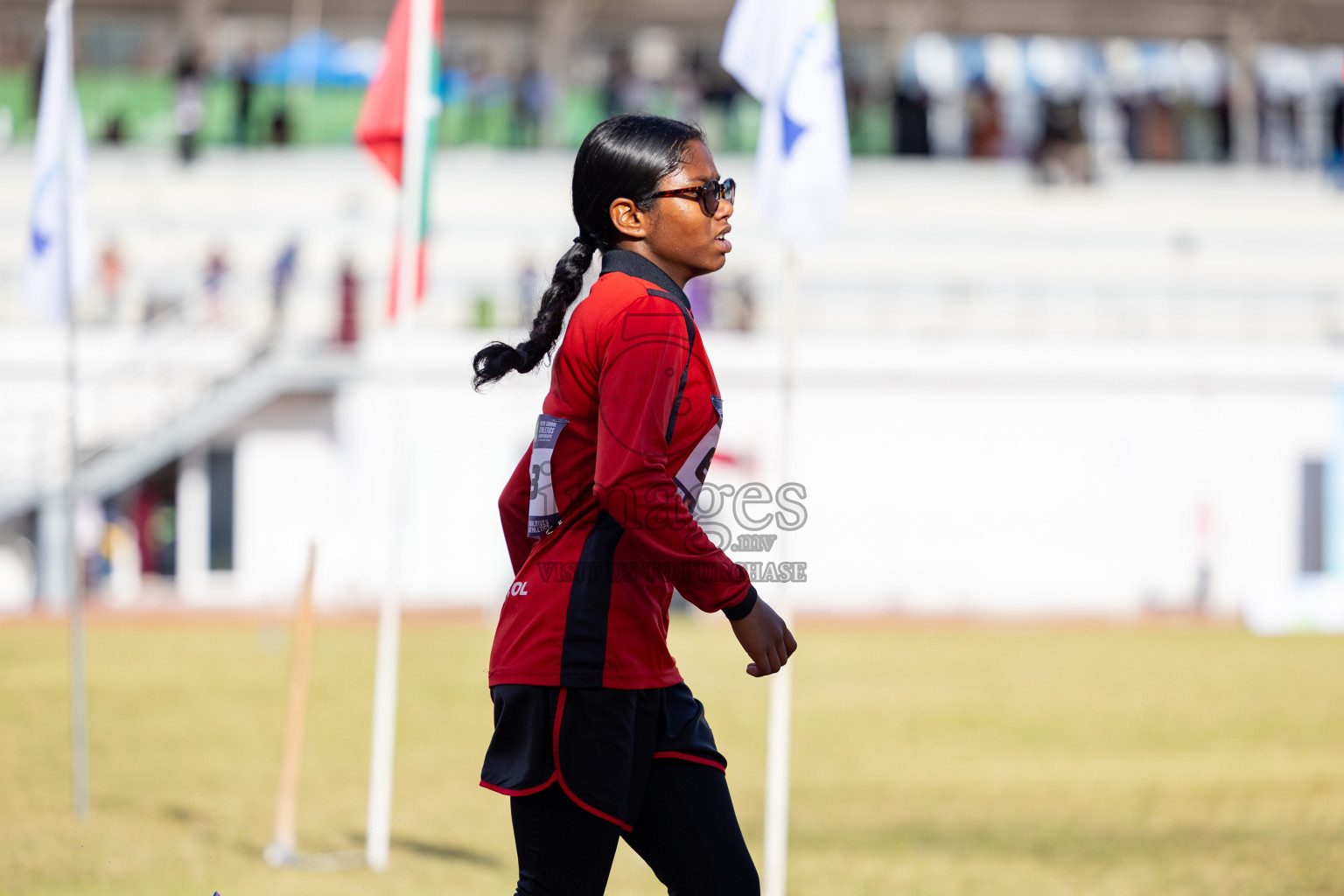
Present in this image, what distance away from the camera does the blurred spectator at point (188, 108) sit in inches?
1120

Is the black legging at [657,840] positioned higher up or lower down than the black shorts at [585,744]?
lower down

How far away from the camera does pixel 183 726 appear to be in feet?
37.2

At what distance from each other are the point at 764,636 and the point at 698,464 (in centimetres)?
40

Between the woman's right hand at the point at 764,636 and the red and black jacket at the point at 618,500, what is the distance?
0.08ft

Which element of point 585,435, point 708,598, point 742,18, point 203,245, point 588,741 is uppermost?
point 203,245

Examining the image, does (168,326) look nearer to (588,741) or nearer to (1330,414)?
(1330,414)

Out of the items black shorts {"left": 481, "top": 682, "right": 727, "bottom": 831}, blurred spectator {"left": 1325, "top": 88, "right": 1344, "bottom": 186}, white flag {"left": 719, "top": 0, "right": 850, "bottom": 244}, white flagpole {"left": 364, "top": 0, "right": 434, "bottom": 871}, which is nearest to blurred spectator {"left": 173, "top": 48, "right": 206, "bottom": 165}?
blurred spectator {"left": 1325, "top": 88, "right": 1344, "bottom": 186}

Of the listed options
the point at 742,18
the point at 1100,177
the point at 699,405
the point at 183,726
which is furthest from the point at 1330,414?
the point at 699,405

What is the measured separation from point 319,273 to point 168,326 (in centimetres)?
284

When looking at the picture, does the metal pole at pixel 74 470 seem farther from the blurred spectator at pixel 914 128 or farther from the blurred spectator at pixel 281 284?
the blurred spectator at pixel 914 128

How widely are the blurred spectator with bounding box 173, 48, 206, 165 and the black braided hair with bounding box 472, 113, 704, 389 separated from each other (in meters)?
26.8

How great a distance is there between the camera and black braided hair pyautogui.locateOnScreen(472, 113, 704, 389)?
317cm

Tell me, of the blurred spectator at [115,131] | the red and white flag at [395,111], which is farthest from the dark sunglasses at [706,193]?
the blurred spectator at [115,131]

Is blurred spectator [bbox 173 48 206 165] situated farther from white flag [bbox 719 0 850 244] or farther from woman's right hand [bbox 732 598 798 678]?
woman's right hand [bbox 732 598 798 678]
